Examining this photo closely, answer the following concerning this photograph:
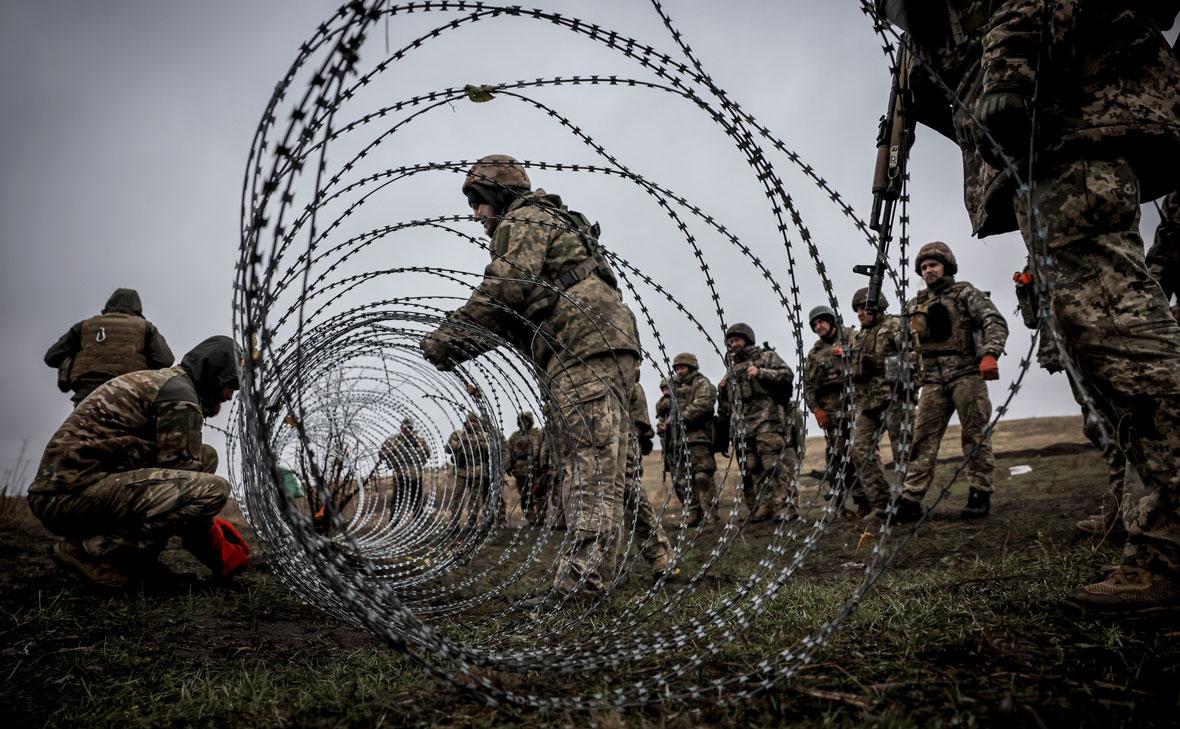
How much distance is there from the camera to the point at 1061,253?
2307mm

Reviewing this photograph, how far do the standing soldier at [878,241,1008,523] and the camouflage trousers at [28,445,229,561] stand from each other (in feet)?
18.5

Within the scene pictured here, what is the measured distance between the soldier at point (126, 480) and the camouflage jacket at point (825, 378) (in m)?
6.85

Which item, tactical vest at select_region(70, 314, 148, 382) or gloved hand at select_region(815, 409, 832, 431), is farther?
gloved hand at select_region(815, 409, 832, 431)

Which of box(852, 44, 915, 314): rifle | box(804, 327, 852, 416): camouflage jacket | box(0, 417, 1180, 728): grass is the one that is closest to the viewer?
box(0, 417, 1180, 728): grass

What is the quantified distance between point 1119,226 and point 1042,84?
58 cm

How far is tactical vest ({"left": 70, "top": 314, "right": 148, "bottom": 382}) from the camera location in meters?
5.71

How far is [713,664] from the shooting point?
2223 mm

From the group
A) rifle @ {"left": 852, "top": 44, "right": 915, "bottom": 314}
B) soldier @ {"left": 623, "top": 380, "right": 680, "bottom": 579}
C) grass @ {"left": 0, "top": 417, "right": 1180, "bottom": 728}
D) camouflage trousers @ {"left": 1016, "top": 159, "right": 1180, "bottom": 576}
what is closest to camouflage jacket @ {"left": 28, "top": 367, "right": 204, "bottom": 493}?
grass @ {"left": 0, "top": 417, "right": 1180, "bottom": 728}

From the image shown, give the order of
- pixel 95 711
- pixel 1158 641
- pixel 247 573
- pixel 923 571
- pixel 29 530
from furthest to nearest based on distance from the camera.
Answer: pixel 29 530 → pixel 247 573 → pixel 923 571 → pixel 95 711 → pixel 1158 641

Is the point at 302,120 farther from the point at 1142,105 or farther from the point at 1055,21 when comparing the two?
the point at 1142,105

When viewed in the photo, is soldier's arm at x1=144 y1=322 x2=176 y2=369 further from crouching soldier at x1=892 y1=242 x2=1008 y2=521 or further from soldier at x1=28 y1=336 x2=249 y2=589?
crouching soldier at x1=892 y1=242 x2=1008 y2=521

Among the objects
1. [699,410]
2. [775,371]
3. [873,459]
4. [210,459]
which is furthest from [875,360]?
[210,459]

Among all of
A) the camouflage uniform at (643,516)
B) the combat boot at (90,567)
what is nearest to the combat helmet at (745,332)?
the camouflage uniform at (643,516)

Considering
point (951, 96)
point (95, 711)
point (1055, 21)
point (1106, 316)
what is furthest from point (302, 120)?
point (1106, 316)
